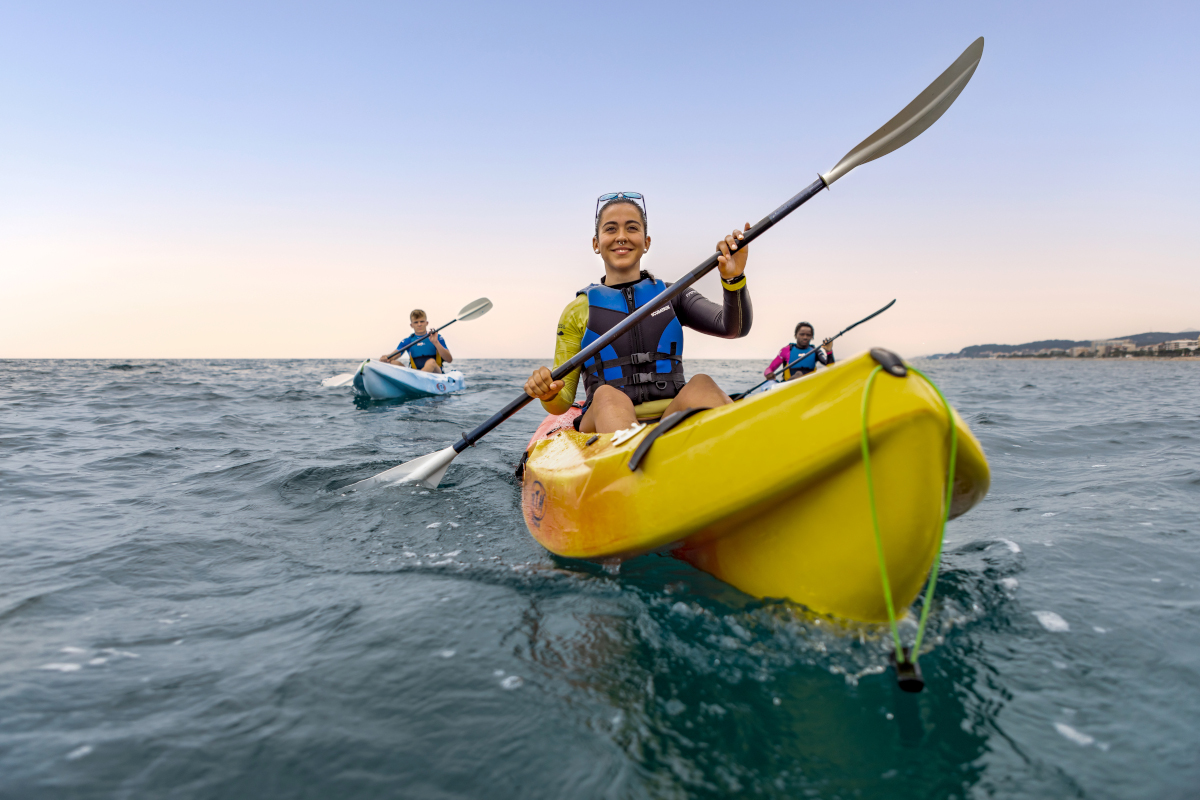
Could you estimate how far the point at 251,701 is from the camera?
1.82 m

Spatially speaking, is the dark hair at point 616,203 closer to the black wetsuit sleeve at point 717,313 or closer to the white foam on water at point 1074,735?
the black wetsuit sleeve at point 717,313

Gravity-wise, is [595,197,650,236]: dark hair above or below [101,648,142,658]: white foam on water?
above

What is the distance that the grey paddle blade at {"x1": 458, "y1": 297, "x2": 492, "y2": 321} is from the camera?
11031 millimetres

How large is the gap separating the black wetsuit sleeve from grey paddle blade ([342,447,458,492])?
7.17ft

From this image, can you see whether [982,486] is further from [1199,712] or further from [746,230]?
[746,230]

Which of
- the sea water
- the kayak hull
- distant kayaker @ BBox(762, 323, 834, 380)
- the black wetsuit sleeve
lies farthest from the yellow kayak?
the kayak hull

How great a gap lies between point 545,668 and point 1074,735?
1547 mm

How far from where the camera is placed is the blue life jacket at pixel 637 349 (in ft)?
11.6

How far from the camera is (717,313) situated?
3623 mm

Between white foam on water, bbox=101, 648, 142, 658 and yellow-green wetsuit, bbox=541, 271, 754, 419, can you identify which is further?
yellow-green wetsuit, bbox=541, 271, 754, 419

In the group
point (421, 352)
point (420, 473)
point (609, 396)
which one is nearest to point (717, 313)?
point (609, 396)

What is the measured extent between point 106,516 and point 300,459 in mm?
2028

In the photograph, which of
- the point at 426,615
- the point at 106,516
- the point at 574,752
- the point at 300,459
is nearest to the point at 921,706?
the point at 574,752

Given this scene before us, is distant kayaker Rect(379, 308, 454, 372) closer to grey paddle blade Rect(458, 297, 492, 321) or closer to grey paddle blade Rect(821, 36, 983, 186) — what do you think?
grey paddle blade Rect(458, 297, 492, 321)
